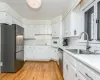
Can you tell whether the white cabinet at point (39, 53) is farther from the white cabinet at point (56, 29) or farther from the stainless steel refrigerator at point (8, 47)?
the stainless steel refrigerator at point (8, 47)

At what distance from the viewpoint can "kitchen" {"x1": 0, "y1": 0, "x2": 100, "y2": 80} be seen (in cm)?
263

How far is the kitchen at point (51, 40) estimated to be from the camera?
2.63 meters

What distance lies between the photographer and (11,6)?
17.4 ft

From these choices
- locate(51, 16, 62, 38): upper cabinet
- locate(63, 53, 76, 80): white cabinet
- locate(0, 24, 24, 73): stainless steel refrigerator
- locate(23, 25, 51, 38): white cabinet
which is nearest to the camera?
locate(63, 53, 76, 80): white cabinet

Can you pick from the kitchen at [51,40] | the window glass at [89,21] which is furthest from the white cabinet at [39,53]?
the window glass at [89,21]

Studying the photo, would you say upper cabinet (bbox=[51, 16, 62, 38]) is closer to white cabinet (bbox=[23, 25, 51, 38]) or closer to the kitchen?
the kitchen

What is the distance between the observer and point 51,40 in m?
7.80

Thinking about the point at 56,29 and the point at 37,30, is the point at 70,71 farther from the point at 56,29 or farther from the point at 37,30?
the point at 37,30

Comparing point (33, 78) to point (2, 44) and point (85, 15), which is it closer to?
point (2, 44)

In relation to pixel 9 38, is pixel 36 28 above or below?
above

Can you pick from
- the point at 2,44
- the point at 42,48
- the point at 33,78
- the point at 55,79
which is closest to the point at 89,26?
the point at 55,79

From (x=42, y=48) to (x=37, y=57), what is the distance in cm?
57

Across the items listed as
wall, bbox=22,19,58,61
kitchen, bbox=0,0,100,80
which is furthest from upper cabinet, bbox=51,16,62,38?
wall, bbox=22,19,58,61

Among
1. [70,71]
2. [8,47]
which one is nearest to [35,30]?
[8,47]
